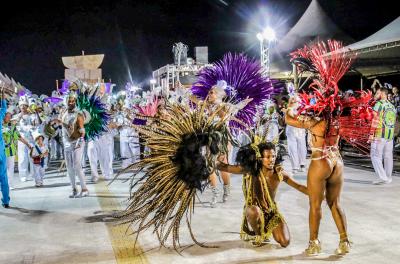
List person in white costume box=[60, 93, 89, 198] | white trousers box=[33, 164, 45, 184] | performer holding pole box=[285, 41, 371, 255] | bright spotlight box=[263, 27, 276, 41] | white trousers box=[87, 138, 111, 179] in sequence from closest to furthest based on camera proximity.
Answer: performer holding pole box=[285, 41, 371, 255]
person in white costume box=[60, 93, 89, 198]
white trousers box=[33, 164, 45, 184]
white trousers box=[87, 138, 111, 179]
bright spotlight box=[263, 27, 276, 41]

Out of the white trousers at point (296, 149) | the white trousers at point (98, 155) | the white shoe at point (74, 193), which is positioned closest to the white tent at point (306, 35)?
the white trousers at point (296, 149)

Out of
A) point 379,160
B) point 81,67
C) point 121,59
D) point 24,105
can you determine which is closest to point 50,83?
point 121,59

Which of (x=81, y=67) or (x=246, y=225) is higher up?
(x=81, y=67)

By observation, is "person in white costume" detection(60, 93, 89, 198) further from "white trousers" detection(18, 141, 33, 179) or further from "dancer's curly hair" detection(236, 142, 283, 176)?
"dancer's curly hair" detection(236, 142, 283, 176)

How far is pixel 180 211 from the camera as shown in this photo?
12.7 feet

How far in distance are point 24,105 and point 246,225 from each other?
748 centimetres

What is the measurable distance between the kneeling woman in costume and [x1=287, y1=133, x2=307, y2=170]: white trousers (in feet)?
19.2

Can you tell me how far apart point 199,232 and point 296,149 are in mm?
5651

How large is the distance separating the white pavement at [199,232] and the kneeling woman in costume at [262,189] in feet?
0.62

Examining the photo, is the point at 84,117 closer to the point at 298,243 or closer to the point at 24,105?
the point at 24,105

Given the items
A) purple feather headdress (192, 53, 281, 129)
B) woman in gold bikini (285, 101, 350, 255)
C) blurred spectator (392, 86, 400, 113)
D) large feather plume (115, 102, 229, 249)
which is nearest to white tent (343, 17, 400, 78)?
blurred spectator (392, 86, 400, 113)

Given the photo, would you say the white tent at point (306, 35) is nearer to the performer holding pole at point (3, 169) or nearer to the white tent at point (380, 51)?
the white tent at point (380, 51)

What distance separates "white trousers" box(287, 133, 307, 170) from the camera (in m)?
10.5

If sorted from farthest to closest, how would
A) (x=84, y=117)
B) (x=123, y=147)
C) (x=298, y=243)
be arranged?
(x=123, y=147), (x=84, y=117), (x=298, y=243)
